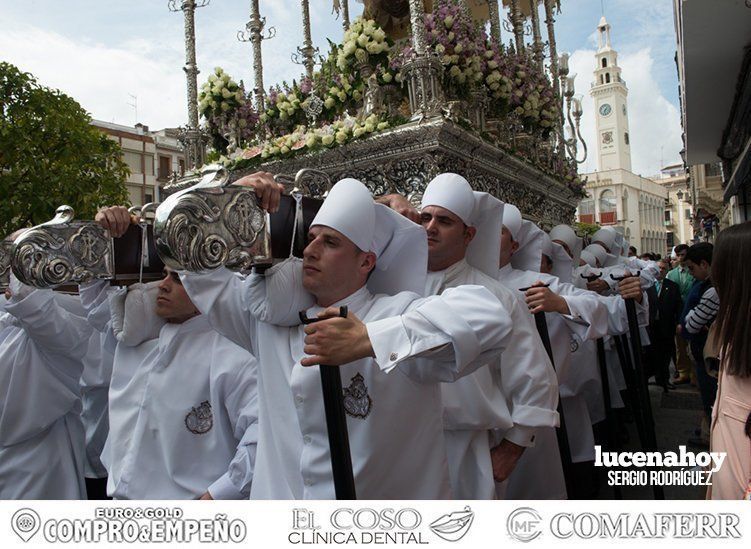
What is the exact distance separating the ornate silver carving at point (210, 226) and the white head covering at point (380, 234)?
31 cm

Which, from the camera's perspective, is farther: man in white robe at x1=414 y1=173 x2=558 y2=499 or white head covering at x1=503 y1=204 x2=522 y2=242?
white head covering at x1=503 y1=204 x2=522 y2=242

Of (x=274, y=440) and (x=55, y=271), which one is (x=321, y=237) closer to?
(x=274, y=440)

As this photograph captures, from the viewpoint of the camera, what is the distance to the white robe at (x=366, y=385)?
1.60m

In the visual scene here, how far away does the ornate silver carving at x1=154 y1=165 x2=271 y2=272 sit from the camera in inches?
54.0

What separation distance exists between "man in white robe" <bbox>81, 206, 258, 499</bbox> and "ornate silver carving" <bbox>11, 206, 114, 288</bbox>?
3.5 inches

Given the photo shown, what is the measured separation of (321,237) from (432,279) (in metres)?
1.09

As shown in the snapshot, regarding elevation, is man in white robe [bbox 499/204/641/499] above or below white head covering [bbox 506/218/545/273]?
below

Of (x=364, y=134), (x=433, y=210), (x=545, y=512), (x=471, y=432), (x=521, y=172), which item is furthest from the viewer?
(x=521, y=172)

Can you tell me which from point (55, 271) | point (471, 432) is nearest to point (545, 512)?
point (471, 432)

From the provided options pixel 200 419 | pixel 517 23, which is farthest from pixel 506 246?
pixel 517 23

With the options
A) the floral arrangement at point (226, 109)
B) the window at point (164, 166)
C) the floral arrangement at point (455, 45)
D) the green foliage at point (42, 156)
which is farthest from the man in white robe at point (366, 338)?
the window at point (164, 166)

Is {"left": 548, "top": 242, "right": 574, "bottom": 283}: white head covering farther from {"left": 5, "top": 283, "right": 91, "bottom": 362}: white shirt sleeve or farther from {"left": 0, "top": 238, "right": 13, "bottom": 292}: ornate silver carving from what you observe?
{"left": 0, "top": 238, "right": 13, "bottom": 292}: ornate silver carving

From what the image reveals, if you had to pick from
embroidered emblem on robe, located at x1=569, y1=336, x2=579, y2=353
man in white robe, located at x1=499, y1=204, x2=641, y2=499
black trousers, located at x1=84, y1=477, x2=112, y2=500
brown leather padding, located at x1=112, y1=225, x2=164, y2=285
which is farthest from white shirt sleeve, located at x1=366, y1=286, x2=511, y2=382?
embroidered emblem on robe, located at x1=569, y1=336, x2=579, y2=353

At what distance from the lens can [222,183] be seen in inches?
59.7
